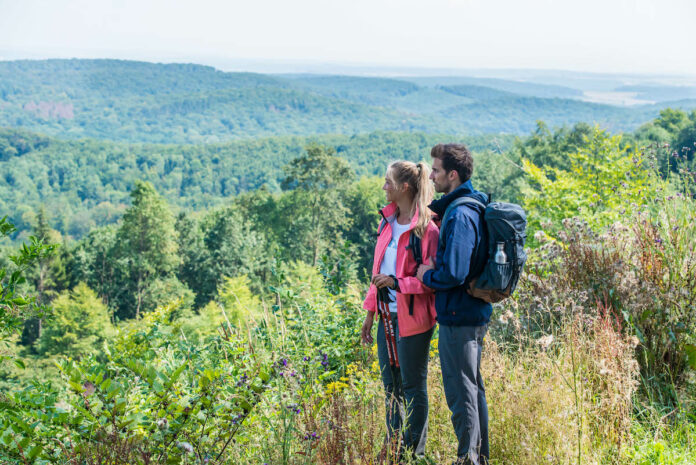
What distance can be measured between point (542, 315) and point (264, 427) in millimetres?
2252

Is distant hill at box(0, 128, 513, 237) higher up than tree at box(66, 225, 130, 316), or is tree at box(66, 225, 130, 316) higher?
tree at box(66, 225, 130, 316)

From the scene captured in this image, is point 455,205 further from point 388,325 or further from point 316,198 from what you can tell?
point 316,198

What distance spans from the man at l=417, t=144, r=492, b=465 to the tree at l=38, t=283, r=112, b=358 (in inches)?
1192

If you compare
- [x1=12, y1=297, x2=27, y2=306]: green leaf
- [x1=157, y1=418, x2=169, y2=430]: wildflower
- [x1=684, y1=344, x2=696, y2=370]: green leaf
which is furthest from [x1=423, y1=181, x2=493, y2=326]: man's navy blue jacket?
[x1=12, y1=297, x2=27, y2=306]: green leaf

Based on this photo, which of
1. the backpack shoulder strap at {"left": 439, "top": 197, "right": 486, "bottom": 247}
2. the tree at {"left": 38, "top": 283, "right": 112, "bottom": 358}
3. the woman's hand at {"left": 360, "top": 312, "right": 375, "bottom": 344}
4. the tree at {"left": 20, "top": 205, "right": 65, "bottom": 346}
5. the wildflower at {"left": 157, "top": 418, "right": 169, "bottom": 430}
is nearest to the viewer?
the wildflower at {"left": 157, "top": 418, "right": 169, "bottom": 430}

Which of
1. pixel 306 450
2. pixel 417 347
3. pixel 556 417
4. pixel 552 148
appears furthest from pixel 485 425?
pixel 552 148

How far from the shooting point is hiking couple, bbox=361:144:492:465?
244 centimetres

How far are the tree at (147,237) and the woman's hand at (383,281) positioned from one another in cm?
3098

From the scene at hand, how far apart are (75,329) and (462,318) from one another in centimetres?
3196

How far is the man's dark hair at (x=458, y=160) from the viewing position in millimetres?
2578

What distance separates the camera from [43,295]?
37.7 metres

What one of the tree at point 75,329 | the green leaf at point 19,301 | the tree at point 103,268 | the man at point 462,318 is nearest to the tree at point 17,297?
the green leaf at point 19,301

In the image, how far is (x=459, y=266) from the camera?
92.7 inches

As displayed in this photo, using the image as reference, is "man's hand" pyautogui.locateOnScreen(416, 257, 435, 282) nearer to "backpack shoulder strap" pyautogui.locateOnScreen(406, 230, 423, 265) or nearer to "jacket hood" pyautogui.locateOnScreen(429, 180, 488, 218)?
"backpack shoulder strap" pyautogui.locateOnScreen(406, 230, 423, 265)
